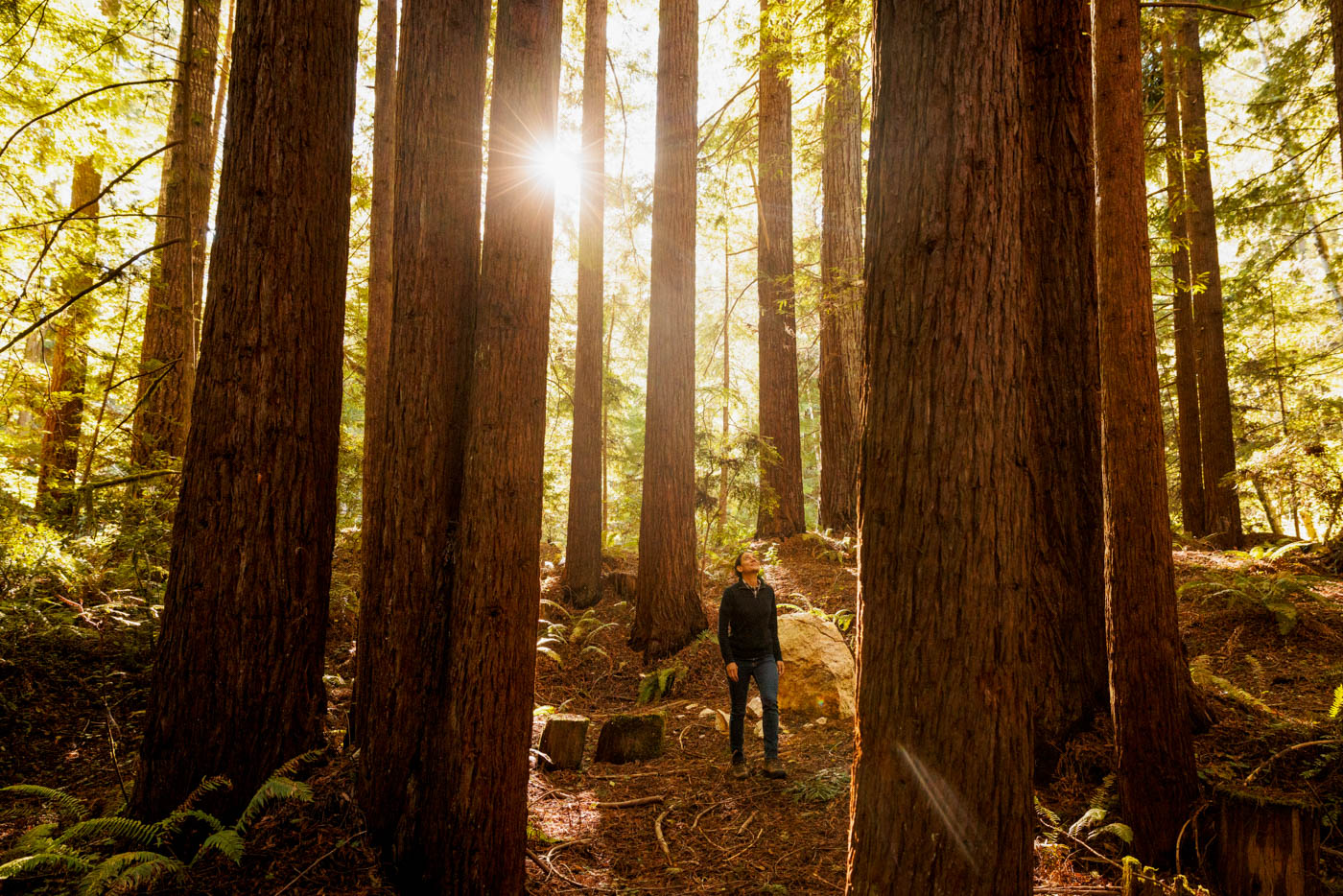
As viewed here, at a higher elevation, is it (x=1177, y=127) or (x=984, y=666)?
(x=1177, y=127)

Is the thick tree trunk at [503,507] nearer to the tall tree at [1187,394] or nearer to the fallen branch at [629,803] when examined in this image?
the fallen branch at [629,803]

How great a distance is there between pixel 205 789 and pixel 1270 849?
240 inches

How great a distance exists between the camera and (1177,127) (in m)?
12.3

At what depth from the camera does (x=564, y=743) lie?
5922mm

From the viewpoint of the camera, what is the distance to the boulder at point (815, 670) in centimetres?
698

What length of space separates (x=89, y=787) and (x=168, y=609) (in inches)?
85.4

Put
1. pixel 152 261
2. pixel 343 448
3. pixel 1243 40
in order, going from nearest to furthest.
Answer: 1. pixel 152 261
2. pixel 343 448
3. pixel 1243 40

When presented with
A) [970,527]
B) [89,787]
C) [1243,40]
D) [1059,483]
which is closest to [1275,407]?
[1243,40]

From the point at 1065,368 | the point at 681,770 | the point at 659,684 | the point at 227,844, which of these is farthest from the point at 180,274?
the point at 1065,368

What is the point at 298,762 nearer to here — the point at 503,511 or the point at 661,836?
the point at 503,511

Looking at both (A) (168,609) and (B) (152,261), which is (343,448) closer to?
(B) (152,261)

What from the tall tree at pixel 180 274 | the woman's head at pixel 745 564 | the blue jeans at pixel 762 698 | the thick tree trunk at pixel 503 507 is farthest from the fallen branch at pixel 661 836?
the tall tree at pixel 180 274

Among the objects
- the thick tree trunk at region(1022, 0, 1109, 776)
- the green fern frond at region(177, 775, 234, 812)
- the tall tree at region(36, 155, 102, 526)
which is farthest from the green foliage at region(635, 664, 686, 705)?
the tall tree at region(36, 155, 102, 526)

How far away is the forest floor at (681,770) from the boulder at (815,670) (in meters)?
0.16
